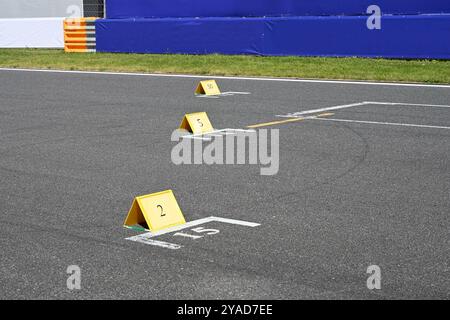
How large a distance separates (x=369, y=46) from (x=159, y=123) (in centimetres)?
1222

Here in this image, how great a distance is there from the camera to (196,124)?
11328mm

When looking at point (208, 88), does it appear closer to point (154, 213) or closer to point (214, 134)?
point (214, 134)

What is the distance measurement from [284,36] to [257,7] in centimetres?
232

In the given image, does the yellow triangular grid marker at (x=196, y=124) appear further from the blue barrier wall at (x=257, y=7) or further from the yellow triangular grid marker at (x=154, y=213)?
the blue barrier wall at (x=257, y=7)

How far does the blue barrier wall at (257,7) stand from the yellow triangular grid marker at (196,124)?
13.2m

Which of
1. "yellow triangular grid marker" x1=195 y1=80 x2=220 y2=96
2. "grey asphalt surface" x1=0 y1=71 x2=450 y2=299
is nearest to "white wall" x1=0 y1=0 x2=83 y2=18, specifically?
"yellow triangular grid marker" x1=195 y1=80 x2=220 y2=96

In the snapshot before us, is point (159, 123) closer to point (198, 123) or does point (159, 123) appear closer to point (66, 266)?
point (198, 123)

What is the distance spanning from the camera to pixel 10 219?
6.53 meters

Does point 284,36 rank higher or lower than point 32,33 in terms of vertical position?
lower

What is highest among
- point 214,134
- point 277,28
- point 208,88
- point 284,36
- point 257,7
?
point 257,7

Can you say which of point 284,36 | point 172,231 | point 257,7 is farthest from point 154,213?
point 257,7

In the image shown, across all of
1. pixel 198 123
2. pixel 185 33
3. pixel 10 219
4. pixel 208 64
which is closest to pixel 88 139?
pixel 198 123

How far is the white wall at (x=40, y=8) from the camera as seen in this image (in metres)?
36.8

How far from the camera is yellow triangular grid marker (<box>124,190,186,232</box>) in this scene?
6.20 metres
